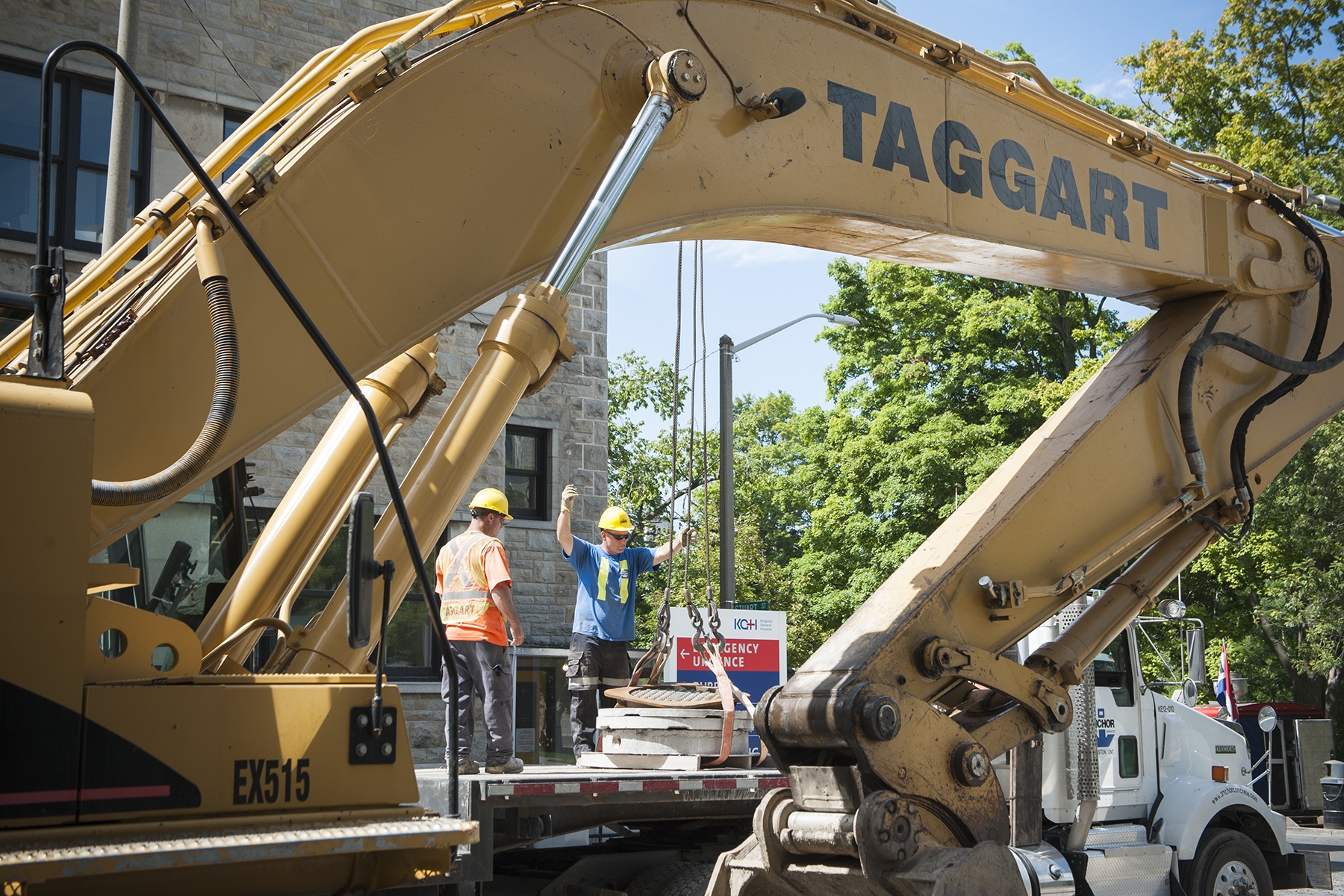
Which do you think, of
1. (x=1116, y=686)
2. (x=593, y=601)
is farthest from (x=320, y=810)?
(x=1116, y=686)

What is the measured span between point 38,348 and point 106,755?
34.2 inches

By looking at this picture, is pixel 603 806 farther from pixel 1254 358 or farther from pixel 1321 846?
pixel 1321 846

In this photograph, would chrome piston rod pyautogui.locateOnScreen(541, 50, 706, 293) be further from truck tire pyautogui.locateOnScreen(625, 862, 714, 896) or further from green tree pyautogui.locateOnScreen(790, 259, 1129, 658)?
green tree pyautogui.locateOnScreen(790, 259, 1129, 658)

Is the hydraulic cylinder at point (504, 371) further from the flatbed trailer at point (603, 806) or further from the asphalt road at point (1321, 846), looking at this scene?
the asphalt road at point (1321, 846)

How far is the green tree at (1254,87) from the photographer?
21.2 metres

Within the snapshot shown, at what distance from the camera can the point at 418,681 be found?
41.3ft

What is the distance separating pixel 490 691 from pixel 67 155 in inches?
321

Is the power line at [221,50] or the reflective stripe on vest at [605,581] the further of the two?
the power line at [221,50]

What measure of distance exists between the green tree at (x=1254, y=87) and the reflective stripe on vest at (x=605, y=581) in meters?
16.4

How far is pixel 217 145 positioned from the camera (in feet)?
41.8

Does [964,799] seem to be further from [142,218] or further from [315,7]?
[315,7]

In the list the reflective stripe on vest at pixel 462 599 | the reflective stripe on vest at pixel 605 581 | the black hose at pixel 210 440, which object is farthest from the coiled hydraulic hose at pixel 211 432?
the reflective stripe on vest at pixel 605 581

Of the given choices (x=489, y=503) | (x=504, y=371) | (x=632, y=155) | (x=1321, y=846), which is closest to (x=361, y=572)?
(x=504, y=371)

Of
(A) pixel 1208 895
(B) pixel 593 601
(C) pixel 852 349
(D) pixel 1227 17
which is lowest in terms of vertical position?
(A) pixel 1208 895
